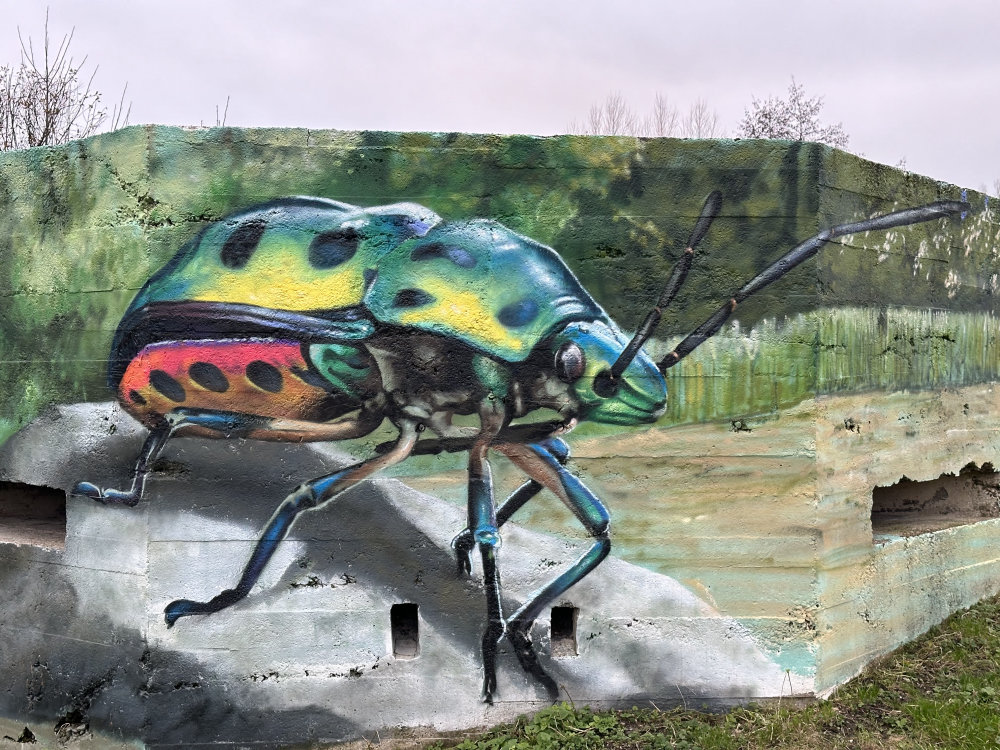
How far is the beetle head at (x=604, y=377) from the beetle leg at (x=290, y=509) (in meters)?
0.90

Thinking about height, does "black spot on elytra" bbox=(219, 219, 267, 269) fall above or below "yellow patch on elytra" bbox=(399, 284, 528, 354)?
above

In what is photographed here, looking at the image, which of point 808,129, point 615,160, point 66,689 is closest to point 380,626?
point 66,689

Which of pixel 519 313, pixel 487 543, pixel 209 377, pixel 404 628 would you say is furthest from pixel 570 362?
pixel 209 377

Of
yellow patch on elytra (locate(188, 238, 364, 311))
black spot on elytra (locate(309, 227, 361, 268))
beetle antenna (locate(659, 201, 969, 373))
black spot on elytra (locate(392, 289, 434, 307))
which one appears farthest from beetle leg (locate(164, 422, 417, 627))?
beetle antenna (locate(659, 201, 969, 373))

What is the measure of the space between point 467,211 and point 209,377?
5.29 feet

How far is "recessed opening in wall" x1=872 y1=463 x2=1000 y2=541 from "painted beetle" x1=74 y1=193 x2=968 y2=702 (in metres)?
2.67

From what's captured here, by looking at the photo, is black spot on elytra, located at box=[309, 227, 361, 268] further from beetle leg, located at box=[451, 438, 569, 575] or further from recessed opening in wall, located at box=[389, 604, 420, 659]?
recessed opening in wall, located at box=[389, 604, 420, 659]

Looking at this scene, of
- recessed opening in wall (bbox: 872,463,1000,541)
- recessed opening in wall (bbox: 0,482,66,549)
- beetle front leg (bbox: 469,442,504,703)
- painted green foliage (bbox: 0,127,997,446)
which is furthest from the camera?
recessed opening in wall (bbox: 872,463,1000,541)

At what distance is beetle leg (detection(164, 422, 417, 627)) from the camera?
148 inches

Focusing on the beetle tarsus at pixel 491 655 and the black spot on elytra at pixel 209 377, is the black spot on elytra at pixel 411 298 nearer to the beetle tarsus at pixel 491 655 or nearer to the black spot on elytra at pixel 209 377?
the black spot on elytra at pixel 209 377

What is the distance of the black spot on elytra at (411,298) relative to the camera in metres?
3.77

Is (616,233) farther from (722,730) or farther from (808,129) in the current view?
(808,129)

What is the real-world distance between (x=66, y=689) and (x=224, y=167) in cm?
300

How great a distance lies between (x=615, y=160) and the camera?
12.5 feet
